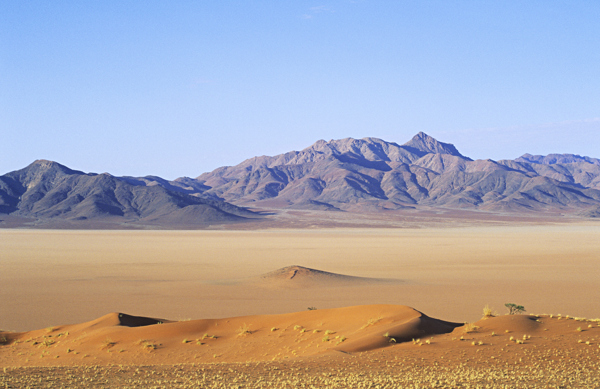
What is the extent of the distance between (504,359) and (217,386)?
6.54m

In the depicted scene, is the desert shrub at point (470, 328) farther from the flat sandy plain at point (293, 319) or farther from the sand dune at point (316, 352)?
the flat sandy plain at point (293, 319)

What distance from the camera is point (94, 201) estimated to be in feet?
477

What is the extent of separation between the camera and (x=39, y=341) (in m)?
16.8

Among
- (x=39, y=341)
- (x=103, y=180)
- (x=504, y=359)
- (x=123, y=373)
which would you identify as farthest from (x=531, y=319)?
(x=103, y=180)

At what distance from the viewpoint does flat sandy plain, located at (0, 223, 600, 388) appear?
37.0 feet

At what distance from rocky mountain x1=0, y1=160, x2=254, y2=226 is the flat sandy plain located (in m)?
80.2

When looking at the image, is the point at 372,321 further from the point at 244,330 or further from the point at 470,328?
the point at 244,330

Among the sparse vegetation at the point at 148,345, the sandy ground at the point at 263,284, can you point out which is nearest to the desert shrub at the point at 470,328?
the sandy ground at the point at 263,284

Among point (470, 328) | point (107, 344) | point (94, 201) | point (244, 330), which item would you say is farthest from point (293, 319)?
point (94, 201)

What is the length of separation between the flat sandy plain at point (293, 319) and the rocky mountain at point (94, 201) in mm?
80218

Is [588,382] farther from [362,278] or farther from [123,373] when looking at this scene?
[362,278]

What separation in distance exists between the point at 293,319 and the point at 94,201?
5483 inches

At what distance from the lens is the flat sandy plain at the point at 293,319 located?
444 inches

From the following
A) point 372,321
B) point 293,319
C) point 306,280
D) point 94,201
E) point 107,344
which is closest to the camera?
point 107,344
